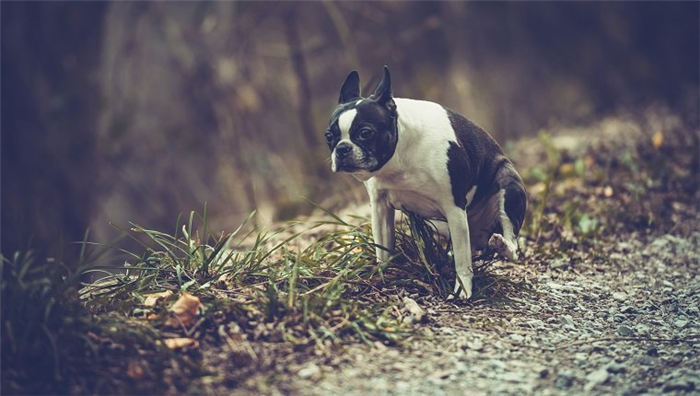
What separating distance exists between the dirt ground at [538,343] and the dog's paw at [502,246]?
262 millimetres

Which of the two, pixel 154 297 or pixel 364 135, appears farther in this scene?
pixel 154 297

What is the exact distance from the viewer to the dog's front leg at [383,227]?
4.00 meters

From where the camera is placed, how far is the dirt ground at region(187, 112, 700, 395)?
3.07 m

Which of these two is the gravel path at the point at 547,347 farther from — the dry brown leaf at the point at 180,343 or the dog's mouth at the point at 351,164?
the dog's mouth at the point at 351,164

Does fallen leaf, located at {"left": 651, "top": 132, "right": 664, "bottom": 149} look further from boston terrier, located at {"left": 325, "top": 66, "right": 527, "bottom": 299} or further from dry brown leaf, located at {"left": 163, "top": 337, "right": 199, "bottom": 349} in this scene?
dry brown leaf, located at {"left": 163, "top": 337, "right": 199, "bottom": 349}

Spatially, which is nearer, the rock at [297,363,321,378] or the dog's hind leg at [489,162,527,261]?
the rock at [297,363,321,378]

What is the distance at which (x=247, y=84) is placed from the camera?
10.1 meters

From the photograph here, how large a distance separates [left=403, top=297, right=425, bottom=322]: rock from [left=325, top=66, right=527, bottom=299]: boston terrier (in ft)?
0.88

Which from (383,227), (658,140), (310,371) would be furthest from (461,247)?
(658,140)

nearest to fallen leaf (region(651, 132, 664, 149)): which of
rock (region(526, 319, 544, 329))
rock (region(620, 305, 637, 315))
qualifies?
rock (region(620, 305, 637, 315))

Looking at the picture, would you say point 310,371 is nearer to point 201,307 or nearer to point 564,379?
point 201,307

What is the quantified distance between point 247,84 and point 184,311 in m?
6.99

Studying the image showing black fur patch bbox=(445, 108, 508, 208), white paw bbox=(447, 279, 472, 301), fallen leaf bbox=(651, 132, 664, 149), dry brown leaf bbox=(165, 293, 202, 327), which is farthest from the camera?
fallen leaf bbox=(651, 132, 664, 149)

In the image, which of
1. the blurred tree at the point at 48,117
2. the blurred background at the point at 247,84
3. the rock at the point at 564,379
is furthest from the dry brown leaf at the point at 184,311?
the blurred tree at the point at 48,117
